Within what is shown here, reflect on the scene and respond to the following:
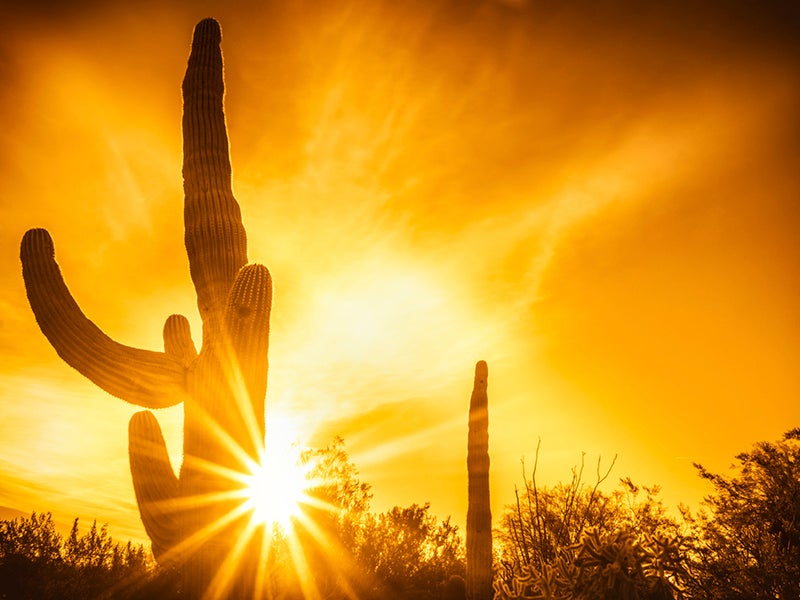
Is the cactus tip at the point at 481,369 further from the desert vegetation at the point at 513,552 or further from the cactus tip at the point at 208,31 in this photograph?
the cactus tip at the point at 208,31

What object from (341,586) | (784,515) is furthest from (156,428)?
(784,515)

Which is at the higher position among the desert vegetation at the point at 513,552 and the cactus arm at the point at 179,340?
the cactus arm at the point at 179,340

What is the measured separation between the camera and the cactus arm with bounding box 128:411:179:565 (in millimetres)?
5684

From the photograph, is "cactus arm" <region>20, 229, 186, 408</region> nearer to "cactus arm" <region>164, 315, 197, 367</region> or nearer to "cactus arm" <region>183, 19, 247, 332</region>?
"cactus arm" <region>164, 315, 197, 367</region>

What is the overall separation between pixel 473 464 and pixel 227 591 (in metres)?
3.73

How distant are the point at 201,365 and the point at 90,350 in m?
1.43

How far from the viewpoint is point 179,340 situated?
6508 mm

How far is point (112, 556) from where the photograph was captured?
13820 millimetres

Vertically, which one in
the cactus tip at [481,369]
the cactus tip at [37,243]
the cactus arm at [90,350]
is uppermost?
the cactus tip at [37,243]

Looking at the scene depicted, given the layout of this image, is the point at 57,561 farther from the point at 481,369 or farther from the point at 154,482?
the point at 481,369

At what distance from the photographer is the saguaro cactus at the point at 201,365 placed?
502cm

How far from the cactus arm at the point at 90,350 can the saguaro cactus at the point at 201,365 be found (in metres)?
0.01

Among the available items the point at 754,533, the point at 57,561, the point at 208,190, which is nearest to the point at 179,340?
the point at 208,190

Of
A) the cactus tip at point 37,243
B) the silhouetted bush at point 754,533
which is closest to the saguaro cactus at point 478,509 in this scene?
the silhouetted bush at point 754,533
